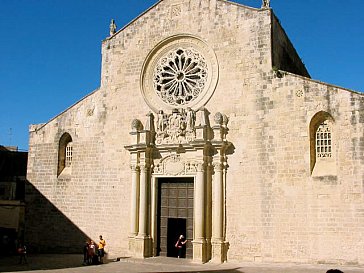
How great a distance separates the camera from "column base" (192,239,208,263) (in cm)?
1555

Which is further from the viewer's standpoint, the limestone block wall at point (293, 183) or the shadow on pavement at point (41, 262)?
the shadow on pavement at point (41, 262)

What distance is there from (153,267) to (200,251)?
70.5 inches

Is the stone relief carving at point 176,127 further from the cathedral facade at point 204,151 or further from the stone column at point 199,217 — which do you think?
the stone column at point 199,217

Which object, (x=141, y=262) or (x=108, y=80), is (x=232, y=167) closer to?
(x=141, y=262)

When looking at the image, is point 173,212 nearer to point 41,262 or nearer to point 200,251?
point 200,251

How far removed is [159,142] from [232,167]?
3.18 metres

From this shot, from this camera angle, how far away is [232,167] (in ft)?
52.7

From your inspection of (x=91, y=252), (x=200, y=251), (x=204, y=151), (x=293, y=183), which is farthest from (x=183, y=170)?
(x=91, y=252)

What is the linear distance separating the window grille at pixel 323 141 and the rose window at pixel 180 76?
193 inches

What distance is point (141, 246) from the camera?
16703 millimetres

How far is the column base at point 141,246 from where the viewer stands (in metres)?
16.7

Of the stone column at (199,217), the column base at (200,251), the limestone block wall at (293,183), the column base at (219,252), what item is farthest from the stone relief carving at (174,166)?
the column base at (219,252)

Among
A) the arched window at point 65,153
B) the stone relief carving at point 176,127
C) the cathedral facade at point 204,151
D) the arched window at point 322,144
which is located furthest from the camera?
the arched window at point 65,153

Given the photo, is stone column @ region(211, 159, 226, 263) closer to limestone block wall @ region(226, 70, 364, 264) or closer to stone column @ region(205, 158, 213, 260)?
stone column @ region(205, 158, 213, 260)
